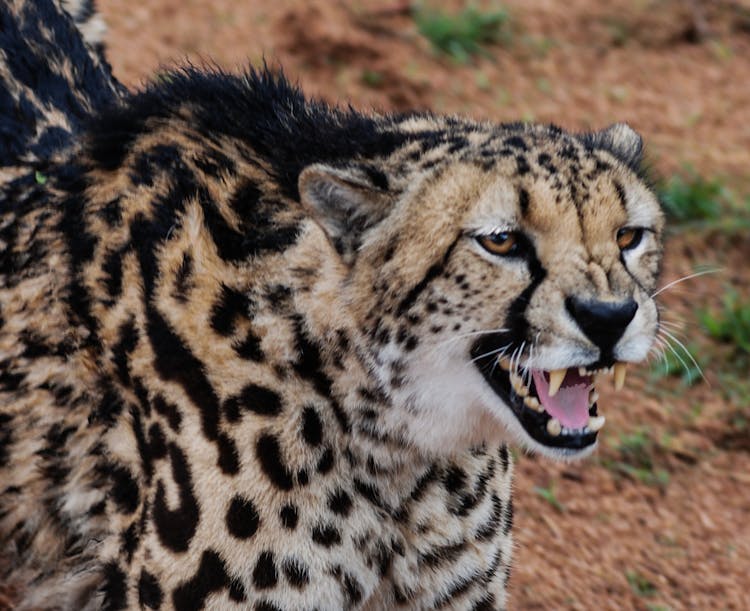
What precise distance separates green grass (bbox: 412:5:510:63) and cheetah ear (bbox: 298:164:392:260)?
4908 millimetres

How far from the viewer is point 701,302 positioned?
237 inches

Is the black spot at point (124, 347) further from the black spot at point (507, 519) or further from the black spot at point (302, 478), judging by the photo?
the black spot at point (507, 519)

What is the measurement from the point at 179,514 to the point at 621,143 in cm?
139

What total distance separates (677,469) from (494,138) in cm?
233

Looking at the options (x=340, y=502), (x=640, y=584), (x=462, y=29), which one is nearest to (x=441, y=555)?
(x=340, y=502)

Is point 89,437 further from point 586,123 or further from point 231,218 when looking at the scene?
point 586,123

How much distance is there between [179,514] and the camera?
296 cm

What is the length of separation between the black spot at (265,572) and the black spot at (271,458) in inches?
6.2

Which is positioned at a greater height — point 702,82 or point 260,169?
point 702,82

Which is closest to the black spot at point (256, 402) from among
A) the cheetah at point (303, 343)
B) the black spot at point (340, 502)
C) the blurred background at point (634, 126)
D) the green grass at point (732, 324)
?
the cheetah at point (303, 343)

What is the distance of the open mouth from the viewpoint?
2869mm

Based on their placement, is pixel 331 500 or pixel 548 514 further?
pixel 548 514

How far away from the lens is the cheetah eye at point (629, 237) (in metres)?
2.94

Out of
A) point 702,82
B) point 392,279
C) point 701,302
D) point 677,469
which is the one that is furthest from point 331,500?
point 702,82
